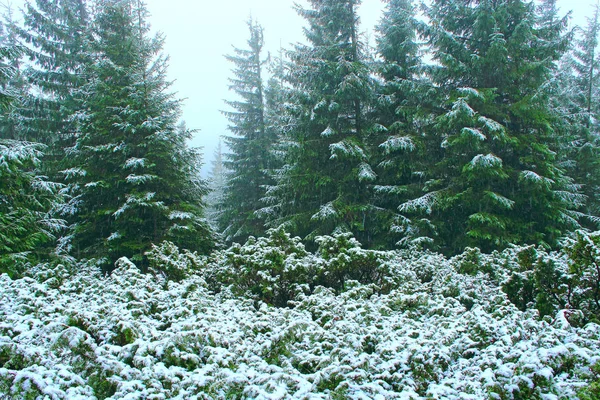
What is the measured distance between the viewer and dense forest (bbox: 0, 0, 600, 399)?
120 inches

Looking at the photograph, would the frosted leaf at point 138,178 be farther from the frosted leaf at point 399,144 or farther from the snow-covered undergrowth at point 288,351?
the frosted leaf at point 399,144

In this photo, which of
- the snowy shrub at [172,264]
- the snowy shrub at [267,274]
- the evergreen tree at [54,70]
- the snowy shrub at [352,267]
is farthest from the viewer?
the evergreen tree at [54,70]

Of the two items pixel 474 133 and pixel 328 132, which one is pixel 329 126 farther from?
pixel 474 133

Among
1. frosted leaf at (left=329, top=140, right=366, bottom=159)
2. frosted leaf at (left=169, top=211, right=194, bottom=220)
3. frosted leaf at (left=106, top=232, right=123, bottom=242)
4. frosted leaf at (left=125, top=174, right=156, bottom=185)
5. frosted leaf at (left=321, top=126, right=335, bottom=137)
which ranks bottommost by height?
frosted leaf at (left=106, top=232, right=123, bottom=242)

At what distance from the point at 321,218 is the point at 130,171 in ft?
20.9

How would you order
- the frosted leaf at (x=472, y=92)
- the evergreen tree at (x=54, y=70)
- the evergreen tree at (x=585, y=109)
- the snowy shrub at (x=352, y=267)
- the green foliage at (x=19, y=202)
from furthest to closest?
the evergreen tree at (x=585, y=109) → the evergreen tree at (x=54, y=70) → the frosted leaf at (x=472, y=92) → the green foliage at (x=19, y=202) → the snowy shrub at (x=352, y=267)

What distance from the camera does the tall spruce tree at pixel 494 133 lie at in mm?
10125

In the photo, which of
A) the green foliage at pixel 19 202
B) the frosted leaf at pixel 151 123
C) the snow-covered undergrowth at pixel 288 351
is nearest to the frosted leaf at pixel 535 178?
the snow-covered undergrowth at pixel 288 351

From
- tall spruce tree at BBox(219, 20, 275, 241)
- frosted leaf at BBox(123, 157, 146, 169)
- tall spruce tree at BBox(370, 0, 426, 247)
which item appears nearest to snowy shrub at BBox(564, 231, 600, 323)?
tall spruce tree at BBox(370, 0, 426, 247)

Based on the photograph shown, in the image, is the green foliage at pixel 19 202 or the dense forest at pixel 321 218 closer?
the dense forest at pixel 321 218

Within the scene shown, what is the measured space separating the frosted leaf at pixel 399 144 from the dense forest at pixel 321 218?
0.09 m

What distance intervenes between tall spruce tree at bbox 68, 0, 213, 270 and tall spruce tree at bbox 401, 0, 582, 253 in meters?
7.48

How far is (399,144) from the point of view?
1142 cm

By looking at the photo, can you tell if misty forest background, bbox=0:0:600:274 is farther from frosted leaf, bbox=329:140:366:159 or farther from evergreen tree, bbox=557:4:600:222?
evergreen tree, bbox=557:4:600:222
